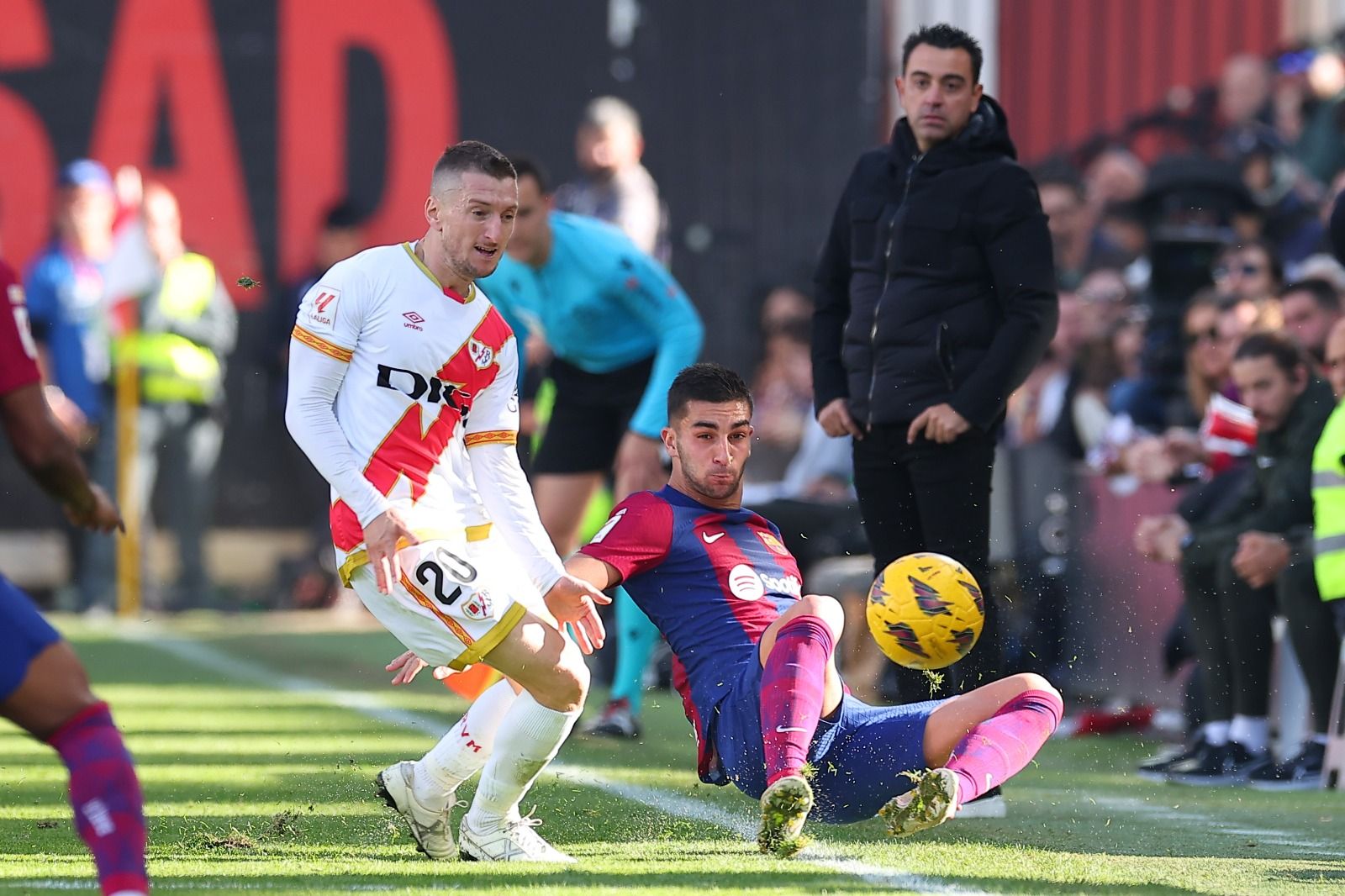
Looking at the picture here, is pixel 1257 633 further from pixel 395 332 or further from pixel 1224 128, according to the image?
pixel 1224 128

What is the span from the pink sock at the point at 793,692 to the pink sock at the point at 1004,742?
389 mm

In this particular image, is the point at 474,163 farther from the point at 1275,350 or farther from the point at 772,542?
the point at 1275,350

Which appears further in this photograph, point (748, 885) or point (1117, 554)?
point (1117, 554)

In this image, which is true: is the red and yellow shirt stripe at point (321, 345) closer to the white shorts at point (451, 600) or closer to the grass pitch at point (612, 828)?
the white shorts at point (451, 600)

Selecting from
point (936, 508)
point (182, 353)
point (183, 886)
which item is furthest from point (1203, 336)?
point (182, 353)

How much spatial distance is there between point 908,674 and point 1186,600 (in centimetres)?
234

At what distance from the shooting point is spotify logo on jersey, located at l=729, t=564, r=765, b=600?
231 inches

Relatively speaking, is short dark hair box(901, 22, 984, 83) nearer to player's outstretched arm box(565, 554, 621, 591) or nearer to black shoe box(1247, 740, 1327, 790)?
player's outstretched arm box(565, 554, 621, 591)

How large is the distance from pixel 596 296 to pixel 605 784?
2138 millimetres

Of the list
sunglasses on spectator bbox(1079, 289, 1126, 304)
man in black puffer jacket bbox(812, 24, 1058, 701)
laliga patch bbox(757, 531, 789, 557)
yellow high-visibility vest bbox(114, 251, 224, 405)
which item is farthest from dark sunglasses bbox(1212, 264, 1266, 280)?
yellow high-visibility vest bbox(114, 251, 224, 405)

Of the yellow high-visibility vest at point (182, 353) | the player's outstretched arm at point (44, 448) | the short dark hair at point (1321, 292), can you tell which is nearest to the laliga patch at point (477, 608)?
the player's outstretched arm at point (44, 448)

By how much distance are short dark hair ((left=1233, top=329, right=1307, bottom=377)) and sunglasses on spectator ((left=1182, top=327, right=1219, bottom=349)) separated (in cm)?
147

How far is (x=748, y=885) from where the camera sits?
5070mm

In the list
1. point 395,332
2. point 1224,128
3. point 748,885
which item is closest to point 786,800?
point 748,885
